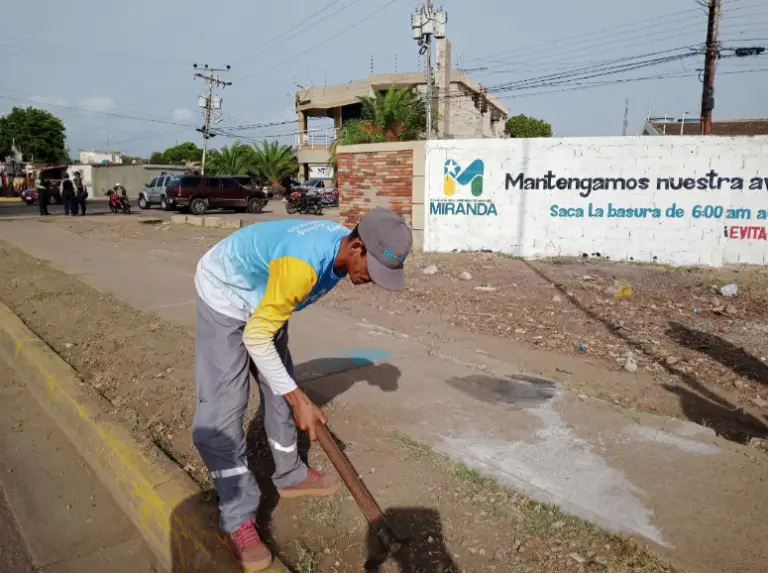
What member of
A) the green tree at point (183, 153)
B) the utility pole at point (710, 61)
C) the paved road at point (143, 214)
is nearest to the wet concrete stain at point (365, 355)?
the paved road at point (143, 214)

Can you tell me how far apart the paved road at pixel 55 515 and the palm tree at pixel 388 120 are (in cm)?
2097

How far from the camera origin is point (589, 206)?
1085cm

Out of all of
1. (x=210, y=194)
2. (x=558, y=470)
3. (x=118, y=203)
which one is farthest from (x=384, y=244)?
(x=118, y=203)

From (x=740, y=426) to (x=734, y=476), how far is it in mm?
1505

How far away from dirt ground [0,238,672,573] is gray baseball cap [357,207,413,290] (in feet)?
3.68

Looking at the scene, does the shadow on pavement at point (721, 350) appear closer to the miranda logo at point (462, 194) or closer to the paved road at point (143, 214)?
the miranda logo at point (462, 194)

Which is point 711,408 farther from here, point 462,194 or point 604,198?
point 462,194

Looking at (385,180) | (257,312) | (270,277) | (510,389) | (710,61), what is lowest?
(510,389)

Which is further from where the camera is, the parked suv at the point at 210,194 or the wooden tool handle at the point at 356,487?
the parked suv at the point at 210,194

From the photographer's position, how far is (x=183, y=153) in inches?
3462

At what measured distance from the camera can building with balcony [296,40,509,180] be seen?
32.9 meters

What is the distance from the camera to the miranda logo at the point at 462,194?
11508mm

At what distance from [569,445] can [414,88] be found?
33476 millimetres

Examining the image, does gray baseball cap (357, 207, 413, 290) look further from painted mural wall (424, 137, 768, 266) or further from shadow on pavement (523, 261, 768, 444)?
painted mural wall (424, 137, 768, 266)
